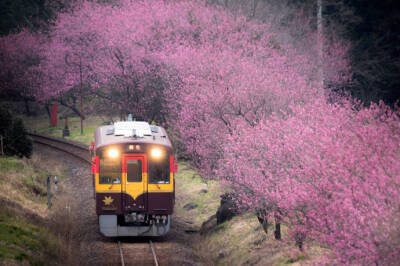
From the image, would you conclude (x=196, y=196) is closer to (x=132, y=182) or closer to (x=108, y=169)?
(x=132, y=182)

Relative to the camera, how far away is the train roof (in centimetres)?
1747

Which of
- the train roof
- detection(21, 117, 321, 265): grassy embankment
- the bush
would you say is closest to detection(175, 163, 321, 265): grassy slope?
detection(21, 117, 321, 265): grassy embankment

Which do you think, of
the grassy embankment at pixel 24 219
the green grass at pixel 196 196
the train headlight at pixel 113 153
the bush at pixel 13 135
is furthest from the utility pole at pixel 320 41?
the train headlight at pixel 113 153

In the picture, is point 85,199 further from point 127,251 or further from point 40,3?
point 40,3

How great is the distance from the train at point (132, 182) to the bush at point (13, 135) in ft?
38.7

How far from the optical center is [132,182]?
57.1 ft

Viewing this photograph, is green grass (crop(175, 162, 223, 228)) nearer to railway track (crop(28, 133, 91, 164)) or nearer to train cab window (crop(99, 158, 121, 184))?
train cab window (crop(99, 158, 121, 184))

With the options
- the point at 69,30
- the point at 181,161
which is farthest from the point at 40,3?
the point at 181,161

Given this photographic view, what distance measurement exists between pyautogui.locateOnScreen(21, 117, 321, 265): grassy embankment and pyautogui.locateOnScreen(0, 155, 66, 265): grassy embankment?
473cm

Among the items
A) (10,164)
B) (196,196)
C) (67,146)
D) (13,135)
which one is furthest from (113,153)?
(67,146)

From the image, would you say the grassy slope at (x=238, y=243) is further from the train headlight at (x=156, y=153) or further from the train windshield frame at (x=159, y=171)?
the train headlight at (x=156, y=153)

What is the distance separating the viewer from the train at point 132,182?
56.7 ft

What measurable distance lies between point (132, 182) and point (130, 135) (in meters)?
1.48

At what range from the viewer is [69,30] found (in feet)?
151
